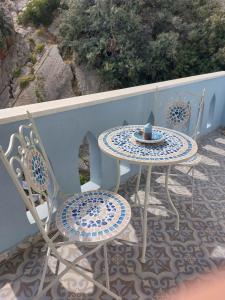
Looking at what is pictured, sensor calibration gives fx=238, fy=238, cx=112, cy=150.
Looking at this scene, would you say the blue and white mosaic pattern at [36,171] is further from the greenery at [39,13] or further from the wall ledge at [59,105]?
the greenery at [39,13]

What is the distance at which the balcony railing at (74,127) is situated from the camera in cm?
156

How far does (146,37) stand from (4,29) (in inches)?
258

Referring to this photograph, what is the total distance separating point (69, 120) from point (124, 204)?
0.76m

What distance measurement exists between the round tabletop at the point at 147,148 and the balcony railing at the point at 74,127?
0.85 feet

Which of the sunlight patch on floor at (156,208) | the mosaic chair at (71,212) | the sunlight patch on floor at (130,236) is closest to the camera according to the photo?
the mosaic chair at (71,212)

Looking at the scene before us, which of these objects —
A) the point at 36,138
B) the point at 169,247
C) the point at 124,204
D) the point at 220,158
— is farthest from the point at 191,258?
the point at 220,158

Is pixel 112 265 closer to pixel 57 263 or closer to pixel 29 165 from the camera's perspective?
pixel 57 263

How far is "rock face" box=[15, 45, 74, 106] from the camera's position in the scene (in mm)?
A: 9344

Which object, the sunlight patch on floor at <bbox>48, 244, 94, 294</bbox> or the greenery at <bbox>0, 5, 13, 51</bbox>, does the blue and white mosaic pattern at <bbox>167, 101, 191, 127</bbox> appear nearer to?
the sunlight patch on floor at <bbox>48, 244, 94, 294</bbox>

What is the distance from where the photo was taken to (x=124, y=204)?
1449 millimetres

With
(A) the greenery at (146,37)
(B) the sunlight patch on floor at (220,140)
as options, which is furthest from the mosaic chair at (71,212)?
(A) the greenery at (146,37)

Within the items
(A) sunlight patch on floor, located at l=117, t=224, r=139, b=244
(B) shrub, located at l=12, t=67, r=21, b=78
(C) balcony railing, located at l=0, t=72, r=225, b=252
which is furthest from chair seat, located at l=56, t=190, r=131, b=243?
(B) shrub, located at l=12, t=67, r=21, b=78

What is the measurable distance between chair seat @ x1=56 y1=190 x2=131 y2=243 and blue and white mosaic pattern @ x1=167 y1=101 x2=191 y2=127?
4.08ft

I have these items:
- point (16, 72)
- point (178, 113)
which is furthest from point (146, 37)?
point (178, 113)
